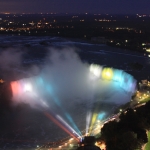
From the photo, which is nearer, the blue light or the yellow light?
the blue light

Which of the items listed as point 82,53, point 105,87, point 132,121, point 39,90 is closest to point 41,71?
point 39,90

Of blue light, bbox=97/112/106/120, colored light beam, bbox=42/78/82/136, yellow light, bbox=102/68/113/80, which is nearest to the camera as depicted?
colored light beam, bbox=42/78/82/136

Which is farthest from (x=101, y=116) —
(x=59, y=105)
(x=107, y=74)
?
(x=107, y=74)

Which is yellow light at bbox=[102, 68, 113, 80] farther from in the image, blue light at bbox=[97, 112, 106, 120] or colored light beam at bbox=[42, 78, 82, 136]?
blue light at bbox=[97, 112, 106, 120]

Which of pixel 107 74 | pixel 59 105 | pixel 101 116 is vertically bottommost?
pixel 101 116

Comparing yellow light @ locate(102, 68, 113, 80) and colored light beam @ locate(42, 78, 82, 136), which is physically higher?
yellow light @ locate(102, 68, 113, 80)

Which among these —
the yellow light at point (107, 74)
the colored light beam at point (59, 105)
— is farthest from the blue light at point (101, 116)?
the yellow light at point (107, 74)

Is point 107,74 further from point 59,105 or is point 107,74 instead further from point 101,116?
point 101,116

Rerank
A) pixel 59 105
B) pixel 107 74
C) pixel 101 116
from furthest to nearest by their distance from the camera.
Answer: pixel 107 74
pixel 59 105
pixel 101 116

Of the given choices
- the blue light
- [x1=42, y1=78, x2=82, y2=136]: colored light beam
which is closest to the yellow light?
[x1=42, y1=78, x2=82, y2=136]: colored light beam

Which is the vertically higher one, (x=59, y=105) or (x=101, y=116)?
(x=59, y=105)

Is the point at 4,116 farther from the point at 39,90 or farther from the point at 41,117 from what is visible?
the point at 39,90
